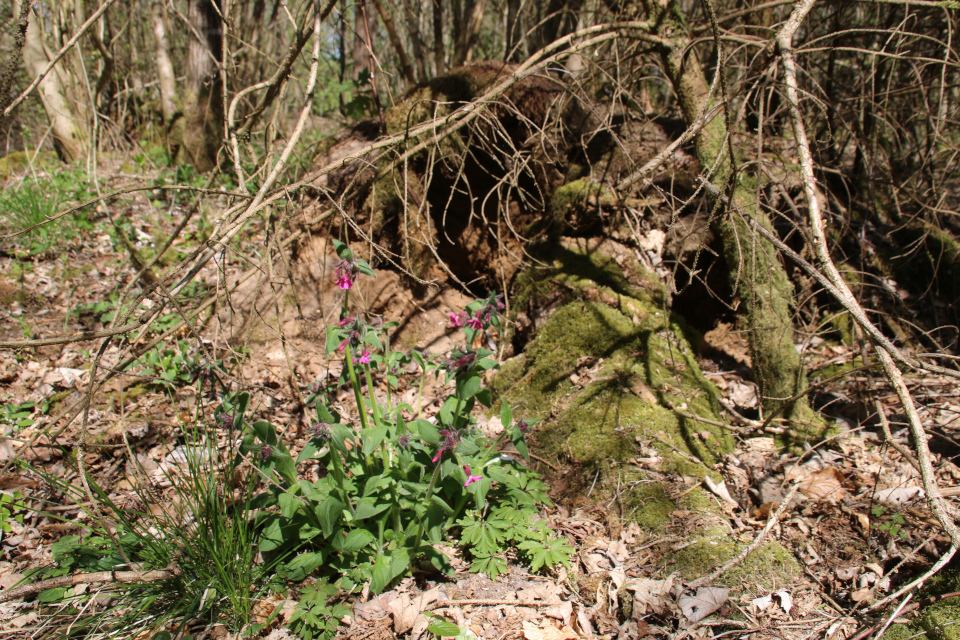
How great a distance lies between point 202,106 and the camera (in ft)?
19.4

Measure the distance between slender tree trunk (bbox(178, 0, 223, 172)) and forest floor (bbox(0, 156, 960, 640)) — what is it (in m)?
2.39

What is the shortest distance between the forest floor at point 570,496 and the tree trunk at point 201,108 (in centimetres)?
239

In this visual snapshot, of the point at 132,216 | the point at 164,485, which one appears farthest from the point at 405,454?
the point at 132,216

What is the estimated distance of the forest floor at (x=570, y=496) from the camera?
1.94 m

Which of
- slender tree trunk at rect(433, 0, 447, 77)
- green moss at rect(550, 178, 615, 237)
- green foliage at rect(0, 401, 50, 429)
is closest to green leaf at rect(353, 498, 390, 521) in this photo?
green foliage at rect(0, 401, 50, 429)

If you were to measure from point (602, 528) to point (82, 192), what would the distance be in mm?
4977

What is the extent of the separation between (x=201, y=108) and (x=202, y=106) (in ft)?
0.09

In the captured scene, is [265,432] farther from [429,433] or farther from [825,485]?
[825,485]

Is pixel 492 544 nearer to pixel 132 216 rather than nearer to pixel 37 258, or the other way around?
pixel 37 258

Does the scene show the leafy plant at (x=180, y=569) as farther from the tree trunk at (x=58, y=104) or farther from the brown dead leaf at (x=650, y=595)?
the tree trunk at (x=58, y=104)

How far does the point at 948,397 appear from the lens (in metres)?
2.85

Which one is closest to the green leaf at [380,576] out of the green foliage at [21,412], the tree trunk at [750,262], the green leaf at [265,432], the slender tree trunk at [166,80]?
the green leaf at [265,432]

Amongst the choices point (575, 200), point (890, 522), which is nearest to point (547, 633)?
point (890, 522)

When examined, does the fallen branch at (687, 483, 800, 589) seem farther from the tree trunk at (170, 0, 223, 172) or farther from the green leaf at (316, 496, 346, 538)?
the tree trunk at (170, 0, 223, 172)
